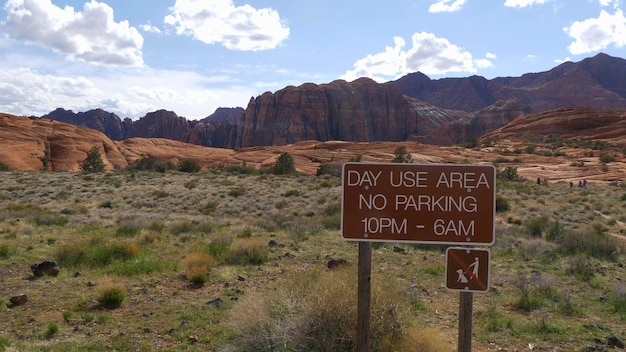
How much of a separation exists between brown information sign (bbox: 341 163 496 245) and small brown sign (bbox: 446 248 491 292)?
→ 102 mm

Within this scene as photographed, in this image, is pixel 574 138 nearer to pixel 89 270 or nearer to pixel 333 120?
pixel 333 120

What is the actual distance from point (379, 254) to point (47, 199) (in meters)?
18.3

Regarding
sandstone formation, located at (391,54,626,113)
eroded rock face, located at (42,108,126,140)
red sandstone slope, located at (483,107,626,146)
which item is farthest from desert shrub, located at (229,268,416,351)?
eroded rock face, located at (42,108,126,140)

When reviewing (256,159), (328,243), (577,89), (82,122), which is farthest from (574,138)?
(82,122)

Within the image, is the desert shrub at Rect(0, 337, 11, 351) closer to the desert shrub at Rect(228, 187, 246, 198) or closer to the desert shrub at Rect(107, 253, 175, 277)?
the desert shrub at Rect(107, 253, 175, 277)

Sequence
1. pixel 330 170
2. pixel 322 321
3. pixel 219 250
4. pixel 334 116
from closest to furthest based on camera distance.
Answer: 1. pixel 322 321
2. pixel 219 250
3. pixel 330 170
4. pixel 334 116

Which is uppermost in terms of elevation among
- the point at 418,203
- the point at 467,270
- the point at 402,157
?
the point at 402,157

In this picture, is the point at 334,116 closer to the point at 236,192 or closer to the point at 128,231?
the point at 236,192

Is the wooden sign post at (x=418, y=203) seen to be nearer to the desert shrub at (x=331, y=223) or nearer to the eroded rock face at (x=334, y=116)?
the desert shrub at (x=331, y=223)

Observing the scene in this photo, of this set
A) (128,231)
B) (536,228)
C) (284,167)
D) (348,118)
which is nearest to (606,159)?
(284,167)

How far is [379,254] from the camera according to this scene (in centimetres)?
1124

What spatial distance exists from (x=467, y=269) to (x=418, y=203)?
2.11 ft

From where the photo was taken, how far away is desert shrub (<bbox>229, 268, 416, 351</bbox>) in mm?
4945

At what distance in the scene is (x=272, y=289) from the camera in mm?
7598
